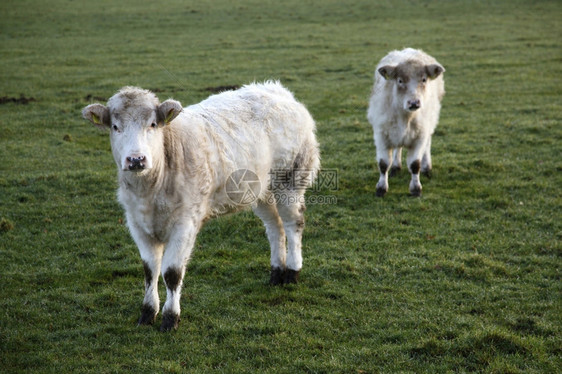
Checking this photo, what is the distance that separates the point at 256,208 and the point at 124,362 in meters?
2.66

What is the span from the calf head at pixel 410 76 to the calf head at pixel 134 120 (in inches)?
222

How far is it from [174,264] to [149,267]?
0.39 metres

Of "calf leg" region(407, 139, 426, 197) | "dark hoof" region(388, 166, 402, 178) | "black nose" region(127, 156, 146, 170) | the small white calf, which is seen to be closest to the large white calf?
"black nose" region(127, 156, 146, 170)

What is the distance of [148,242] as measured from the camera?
6.23 meters

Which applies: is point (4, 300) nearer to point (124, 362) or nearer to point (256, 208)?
point (124, 362)

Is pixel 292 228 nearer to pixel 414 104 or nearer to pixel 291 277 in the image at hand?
pixel 291 277

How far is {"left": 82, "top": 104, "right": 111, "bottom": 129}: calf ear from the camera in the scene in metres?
5.81

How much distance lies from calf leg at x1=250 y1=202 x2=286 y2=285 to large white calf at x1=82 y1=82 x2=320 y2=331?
0.01 meters

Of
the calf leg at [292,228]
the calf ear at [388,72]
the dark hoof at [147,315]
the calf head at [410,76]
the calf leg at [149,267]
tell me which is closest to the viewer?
the calf leg at [149,267]

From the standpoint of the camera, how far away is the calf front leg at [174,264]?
6062 mm

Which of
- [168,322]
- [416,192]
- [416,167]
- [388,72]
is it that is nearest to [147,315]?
[168,322]

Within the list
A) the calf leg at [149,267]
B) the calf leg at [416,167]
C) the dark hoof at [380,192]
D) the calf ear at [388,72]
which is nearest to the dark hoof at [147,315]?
the calf leg at [149,267]

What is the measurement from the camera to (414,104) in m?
10.0

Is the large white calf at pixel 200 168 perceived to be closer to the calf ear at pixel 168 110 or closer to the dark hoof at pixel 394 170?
the calf ear at pixel 168 110
